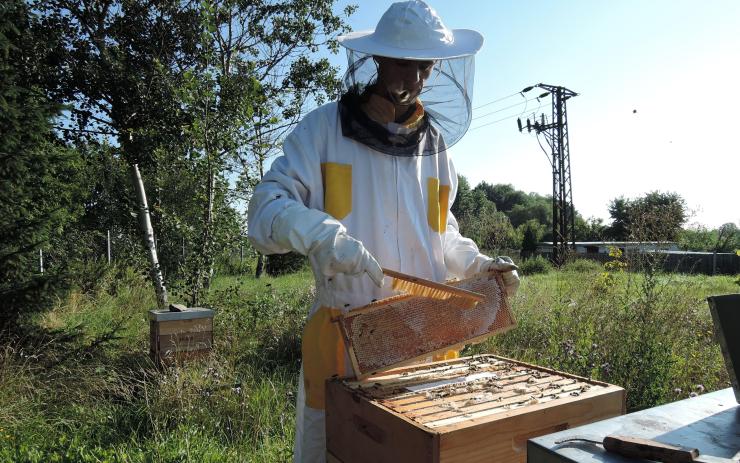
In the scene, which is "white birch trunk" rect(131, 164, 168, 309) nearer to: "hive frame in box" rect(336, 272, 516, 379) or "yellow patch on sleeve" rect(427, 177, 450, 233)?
"yellow patch on sleeve" rect(427, 177, 450, 233)

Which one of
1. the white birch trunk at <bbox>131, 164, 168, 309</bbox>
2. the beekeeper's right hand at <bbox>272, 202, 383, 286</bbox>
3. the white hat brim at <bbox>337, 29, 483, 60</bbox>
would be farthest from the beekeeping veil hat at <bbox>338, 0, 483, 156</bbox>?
the white birch trunk at <bbox>131, 164, 168, 309</bbox>

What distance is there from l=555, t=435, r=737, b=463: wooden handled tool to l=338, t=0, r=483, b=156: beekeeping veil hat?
4.21 feet

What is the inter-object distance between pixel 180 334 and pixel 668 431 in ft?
13.5

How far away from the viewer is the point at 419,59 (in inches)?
69.2

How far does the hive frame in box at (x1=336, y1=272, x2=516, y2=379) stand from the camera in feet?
5.18

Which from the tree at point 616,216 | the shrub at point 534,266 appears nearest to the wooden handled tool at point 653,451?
the shrub at point 534,266

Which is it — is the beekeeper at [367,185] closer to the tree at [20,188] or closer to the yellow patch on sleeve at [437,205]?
the yellow patch on sleeve at [437,205]

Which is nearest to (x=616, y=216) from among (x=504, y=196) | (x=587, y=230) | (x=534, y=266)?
(x=587, y=230)

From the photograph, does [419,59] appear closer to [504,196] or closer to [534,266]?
[534,266]

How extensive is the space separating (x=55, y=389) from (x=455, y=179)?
12.7 ft

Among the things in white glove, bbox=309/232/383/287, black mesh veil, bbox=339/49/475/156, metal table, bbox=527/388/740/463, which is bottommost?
metal table, bbox=527/388/740/463

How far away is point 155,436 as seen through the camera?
3.22 m

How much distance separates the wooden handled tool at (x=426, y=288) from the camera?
1580mm

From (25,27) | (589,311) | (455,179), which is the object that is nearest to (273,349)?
(589,311)
